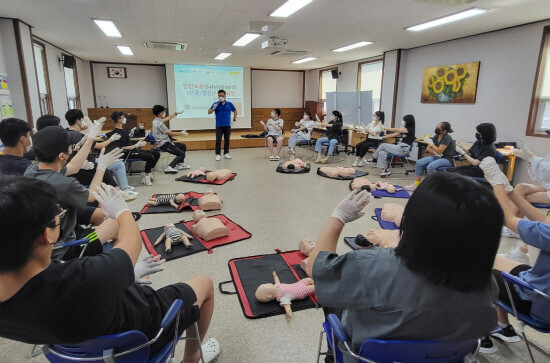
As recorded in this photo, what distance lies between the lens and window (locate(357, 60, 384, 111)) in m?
8.28

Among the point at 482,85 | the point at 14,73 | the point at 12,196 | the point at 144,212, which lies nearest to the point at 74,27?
the point at 14,73

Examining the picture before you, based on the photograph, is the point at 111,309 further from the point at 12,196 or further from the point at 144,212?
the point at 144,212

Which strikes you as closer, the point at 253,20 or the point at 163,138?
the point at 253,20

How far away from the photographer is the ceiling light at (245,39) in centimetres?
578

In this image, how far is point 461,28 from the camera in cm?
506

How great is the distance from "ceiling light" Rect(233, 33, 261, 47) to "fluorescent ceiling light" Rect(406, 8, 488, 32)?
2.63 m

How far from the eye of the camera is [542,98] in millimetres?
4742

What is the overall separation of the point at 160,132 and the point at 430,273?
570 centimetres

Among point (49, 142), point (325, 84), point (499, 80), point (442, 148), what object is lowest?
point (442, 148)

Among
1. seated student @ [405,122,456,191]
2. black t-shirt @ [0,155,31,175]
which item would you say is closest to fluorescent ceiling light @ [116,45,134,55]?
black t-shirt @ [0,155,31,175]

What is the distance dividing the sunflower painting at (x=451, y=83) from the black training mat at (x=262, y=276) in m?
4.89

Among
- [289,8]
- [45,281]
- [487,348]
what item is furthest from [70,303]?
[289,8]

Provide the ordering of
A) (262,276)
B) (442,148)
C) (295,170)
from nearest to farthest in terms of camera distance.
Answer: (262,276), (442,148), (295,170)

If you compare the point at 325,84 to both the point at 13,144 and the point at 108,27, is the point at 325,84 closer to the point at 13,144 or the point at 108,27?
the point at 108,27
